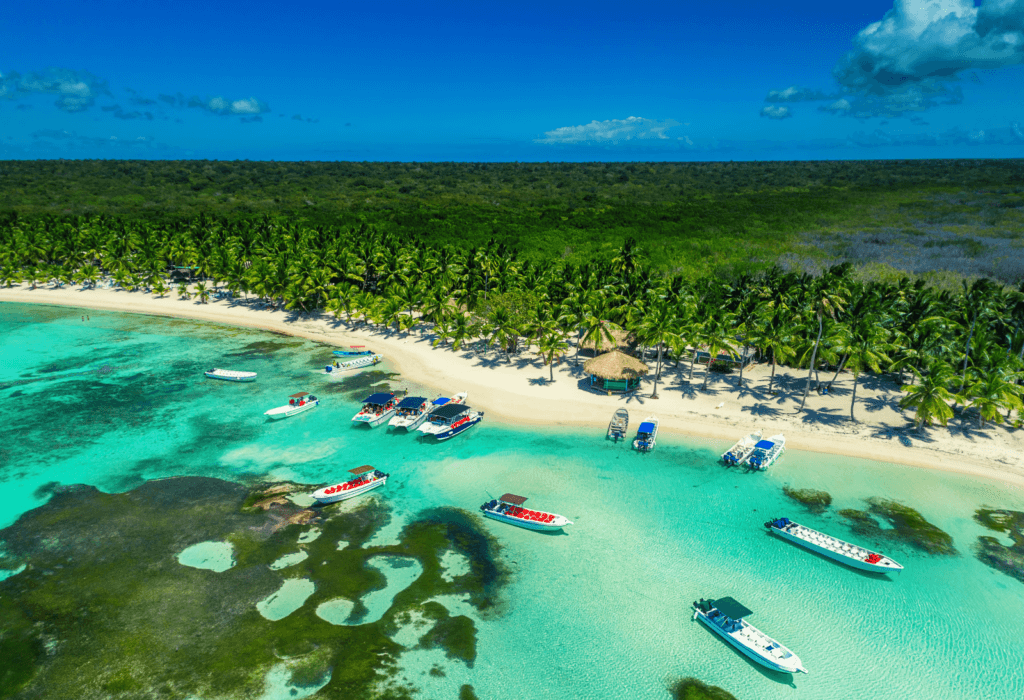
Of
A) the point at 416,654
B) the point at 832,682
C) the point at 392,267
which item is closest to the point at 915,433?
the point at 832,682

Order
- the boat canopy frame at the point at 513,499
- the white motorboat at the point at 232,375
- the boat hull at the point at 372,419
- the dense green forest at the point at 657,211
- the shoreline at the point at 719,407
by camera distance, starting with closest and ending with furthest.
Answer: the boat canopy frame at the point at 513,499 → the shoreline at the point at 719,407 → the boat hull at the point at 372,419 → the white motorboat at the point at 232,375 → the dense green forest at the point at 657,211

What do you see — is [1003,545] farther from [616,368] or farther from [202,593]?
[202,593]

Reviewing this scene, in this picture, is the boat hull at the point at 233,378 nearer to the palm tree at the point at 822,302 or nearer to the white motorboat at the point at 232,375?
the white motorboat at the point at 232,375

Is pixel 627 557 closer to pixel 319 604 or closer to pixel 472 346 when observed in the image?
pixel 319 604

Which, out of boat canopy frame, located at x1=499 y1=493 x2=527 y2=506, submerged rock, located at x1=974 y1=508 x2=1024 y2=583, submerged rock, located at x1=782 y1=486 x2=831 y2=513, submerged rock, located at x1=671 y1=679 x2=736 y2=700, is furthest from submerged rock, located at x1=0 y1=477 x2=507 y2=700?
submerged rock, located at x1=974 y1=508 x2=1024 y2=583

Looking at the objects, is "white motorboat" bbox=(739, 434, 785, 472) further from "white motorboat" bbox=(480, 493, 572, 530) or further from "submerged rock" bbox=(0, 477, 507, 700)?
"submerged rock" bbox=(0, 477, 507, 700)

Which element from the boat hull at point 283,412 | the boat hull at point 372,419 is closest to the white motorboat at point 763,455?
the boat hull at point 372,419
